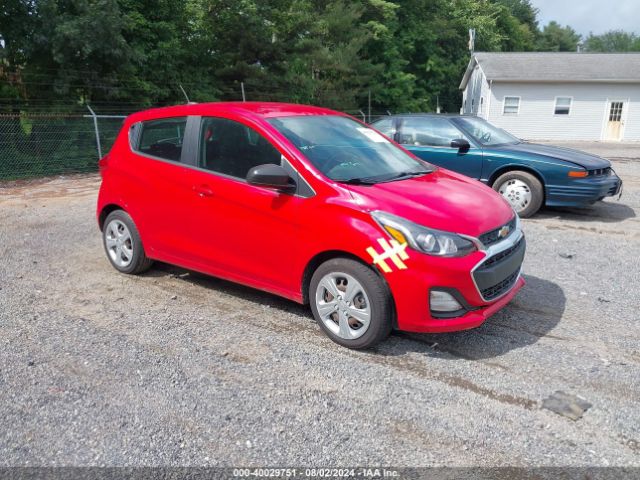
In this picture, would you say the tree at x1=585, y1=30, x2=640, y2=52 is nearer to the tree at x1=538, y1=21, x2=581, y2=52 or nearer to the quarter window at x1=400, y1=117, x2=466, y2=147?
the tree at x1=538, y1=21, x2=581, y2=52

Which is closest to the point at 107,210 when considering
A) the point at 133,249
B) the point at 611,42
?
the point at 133,249

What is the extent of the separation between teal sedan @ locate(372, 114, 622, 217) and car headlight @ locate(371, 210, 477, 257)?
16.0 feet

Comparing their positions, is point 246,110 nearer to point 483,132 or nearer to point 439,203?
point 439,203

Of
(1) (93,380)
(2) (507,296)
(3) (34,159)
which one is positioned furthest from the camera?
(3) (34,159)

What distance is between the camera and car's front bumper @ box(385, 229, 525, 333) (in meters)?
3.47

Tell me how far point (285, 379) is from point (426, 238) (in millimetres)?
1342

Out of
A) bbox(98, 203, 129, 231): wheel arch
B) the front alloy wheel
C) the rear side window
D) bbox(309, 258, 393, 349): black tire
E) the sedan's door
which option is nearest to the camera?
bbox(309, 258, 393, 349): black tire

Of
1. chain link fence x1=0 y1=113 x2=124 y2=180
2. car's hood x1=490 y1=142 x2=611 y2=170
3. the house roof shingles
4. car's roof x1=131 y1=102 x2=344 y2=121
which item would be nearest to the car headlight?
car's roof x1=131 y1=102 x2=344 y2=121

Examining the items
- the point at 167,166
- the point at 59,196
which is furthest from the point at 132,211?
the point at 59,196

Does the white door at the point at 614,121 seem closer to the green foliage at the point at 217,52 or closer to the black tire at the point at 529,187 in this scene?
the green foliage at the point at 217,52

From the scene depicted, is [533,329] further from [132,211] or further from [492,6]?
[492,6]

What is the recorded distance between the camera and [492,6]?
5003 centimetres

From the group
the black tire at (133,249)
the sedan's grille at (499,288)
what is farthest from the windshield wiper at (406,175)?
the black tire at (133,249)

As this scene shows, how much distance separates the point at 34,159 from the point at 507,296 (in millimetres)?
12592
